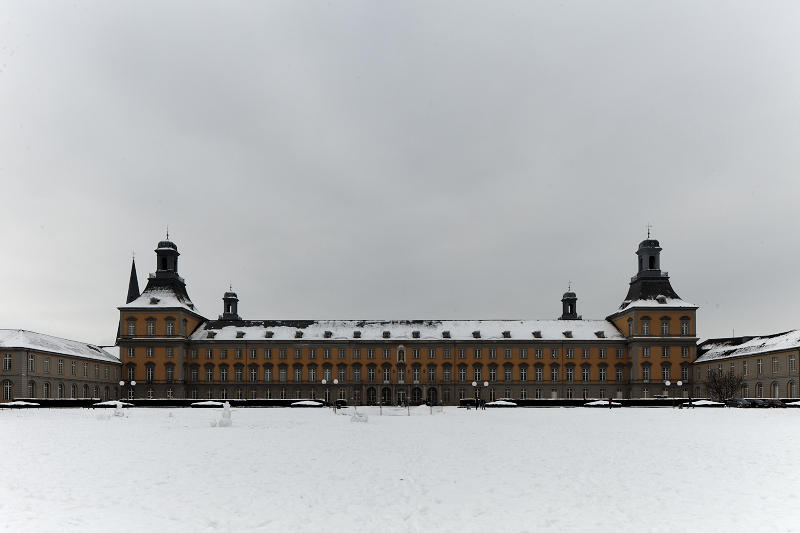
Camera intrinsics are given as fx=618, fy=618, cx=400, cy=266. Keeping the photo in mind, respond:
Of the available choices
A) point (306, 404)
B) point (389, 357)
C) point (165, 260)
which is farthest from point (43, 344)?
point (389, 357)

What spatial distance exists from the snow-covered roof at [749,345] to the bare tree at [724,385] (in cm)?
359

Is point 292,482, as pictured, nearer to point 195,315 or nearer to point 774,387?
point 774,387

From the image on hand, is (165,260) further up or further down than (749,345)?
further up

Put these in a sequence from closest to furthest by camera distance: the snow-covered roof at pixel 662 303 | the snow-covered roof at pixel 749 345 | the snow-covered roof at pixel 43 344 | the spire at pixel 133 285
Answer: the snow-covered roof at pixel 43 344, the snow-covered roof at pixel 749 345, the snow-covered roof at pixel 662 303, the spire at pixel 133 285

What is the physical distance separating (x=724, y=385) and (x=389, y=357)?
40533 mm

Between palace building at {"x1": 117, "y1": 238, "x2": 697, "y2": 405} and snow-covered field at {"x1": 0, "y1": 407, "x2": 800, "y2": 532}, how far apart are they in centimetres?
5947

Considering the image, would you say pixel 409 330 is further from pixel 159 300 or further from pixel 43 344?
pixel 43 344

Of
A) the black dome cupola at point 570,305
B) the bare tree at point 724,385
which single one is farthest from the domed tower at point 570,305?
the bare tree at point 724,385

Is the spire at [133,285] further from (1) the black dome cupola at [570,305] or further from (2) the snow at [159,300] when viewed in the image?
(1) the black dome cupola at [570,305]

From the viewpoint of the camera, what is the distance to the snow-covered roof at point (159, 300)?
81.2 m

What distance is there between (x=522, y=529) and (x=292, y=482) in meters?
6.07

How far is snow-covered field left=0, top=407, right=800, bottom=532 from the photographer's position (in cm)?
1077

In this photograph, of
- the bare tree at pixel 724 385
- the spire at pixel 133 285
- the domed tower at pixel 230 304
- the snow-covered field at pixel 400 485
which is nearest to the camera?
the snow-covered field at pixel 400 485

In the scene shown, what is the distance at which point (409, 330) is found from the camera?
85.6m
